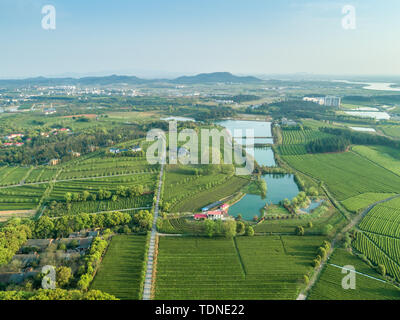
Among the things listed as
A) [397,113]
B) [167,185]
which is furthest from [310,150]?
[397,113]

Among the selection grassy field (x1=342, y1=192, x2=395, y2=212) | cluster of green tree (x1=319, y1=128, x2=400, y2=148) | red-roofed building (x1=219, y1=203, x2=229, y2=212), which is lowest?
red-roofed building (x1=219, y1=203, x2=229, y2=212)

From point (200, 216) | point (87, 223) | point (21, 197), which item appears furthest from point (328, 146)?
point (21, 197)

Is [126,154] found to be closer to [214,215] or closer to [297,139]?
[214,215]

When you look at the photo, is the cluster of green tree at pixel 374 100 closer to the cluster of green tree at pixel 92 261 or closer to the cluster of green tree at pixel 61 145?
the cluster of green tree at pixel 61 145

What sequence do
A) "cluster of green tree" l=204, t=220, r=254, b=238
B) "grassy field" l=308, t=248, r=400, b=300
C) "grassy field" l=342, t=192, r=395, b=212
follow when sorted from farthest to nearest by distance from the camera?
"grassy field" l=342, t=192, r=395, b=212, "cluster of green tree" l=204, t=220, r=254, b=238, "grassy field" l=308, t=248, r=400, b=300

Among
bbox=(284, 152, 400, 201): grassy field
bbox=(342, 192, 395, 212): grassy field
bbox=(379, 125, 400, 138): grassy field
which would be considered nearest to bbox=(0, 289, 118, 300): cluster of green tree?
bbox=(342, 192, 395, 212): grassy field

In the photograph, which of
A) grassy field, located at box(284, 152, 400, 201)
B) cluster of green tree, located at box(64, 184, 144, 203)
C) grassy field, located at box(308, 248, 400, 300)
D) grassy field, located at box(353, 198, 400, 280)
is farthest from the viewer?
grassy field, located at box(284, 152, 400, 201)

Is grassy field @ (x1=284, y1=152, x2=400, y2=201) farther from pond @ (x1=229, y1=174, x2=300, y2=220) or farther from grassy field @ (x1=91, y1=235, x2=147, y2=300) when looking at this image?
grassy field @ (x1=91, y1=235, x2=147, y2=300)
